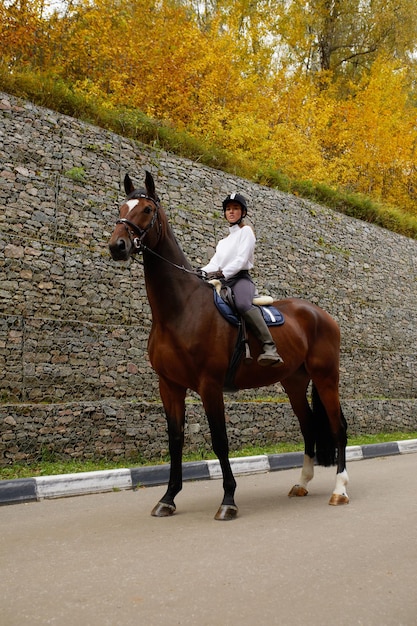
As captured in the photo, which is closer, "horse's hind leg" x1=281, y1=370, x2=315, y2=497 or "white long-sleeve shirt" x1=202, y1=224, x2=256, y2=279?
"white long-sleeve shirt" x1=202, y1=224, x2=256, y2=279

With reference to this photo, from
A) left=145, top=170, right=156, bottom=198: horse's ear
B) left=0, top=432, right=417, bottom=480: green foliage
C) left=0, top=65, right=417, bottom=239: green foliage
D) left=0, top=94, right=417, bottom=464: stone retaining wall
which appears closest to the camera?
left=145, top=170, right=156, bottom=198: horse's ear

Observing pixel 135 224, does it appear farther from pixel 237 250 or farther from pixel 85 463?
pixel 85 463

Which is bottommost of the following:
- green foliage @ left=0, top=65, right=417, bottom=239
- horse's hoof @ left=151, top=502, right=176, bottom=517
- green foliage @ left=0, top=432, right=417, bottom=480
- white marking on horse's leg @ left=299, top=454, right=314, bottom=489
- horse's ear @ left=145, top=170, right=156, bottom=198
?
green foliage @ left=0, top=432, right=417, bottom=480

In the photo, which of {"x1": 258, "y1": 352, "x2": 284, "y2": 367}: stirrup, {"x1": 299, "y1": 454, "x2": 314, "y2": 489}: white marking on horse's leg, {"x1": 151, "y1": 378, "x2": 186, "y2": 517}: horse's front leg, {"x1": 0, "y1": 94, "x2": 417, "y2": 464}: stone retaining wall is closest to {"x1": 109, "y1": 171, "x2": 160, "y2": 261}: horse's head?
{"x1": 151, "y1": 378, "x2": 186, "y2": 517}: horse's front leg

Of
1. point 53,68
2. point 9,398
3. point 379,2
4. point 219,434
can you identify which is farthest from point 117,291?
point 379,2

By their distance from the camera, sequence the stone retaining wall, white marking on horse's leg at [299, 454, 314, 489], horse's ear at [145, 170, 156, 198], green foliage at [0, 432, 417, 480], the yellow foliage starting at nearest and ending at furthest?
horse's ear at [145, 170, 156, 198] < white marking on horse's leg at [299, 454, 314, 489] < green foliage at [0, 432, 417, 480] < the stone retaining wall < the yellow foliage

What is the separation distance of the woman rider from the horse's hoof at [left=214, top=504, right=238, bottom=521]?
1.32 m

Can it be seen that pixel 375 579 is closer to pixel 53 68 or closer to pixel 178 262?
pixel 178 262

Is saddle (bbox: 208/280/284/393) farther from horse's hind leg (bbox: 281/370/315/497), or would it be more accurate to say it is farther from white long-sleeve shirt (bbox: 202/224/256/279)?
horse's hind leg (bbox: 281/370/315/497)

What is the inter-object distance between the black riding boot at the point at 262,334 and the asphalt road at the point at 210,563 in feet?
4.28

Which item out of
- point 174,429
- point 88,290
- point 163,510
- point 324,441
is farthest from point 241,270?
point 88,290

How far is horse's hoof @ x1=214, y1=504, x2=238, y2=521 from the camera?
454cm

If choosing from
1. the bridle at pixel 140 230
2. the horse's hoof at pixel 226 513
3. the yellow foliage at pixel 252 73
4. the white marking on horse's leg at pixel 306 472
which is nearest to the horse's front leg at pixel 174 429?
A: the horse's hoof at pixel 226 513

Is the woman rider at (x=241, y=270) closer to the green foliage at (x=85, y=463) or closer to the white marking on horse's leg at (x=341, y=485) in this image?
the white marking on horse's leg at (x=341, y=485)
